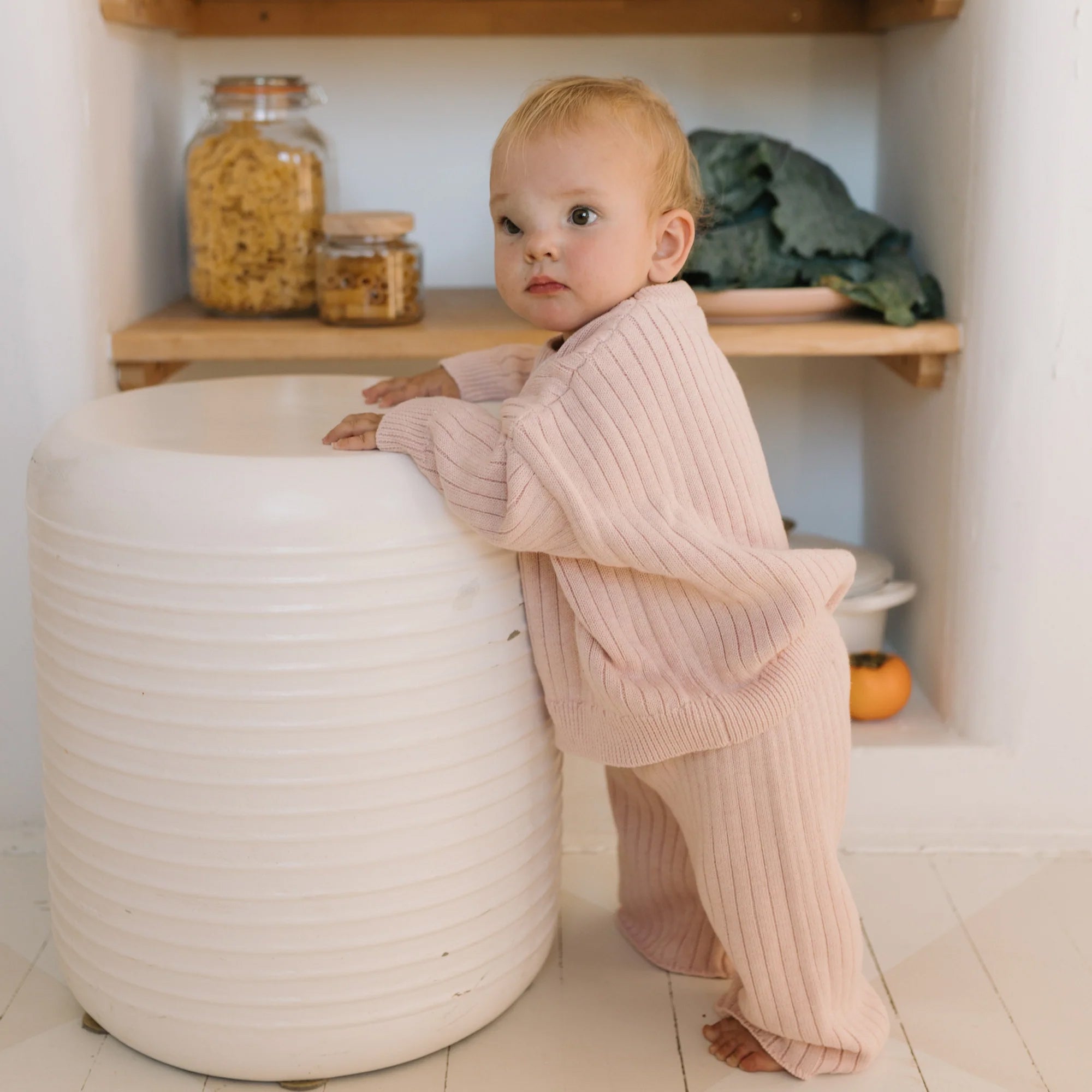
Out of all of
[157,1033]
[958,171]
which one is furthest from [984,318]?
[157,1033]

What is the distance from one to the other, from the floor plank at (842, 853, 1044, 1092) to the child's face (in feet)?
2.39

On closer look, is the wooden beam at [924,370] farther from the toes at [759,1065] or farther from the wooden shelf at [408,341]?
the toes at [759,1065]

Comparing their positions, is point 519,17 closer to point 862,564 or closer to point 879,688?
point 862,564

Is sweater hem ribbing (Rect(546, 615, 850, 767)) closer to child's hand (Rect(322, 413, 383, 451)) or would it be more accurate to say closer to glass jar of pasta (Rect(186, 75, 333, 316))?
child's hand (Rect(322, 413, 383, 451))

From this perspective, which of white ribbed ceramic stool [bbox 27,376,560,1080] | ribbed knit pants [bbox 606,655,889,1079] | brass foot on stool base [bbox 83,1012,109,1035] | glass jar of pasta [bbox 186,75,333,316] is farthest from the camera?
glass jar of pasta [bbox 186,75,333,316]

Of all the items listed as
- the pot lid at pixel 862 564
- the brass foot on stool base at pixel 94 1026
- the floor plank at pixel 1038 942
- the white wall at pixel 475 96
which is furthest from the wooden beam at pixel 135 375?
the floor plank at pixel 1038 942

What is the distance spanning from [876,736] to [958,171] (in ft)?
2.16

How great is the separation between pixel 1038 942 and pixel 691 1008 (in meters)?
0.39

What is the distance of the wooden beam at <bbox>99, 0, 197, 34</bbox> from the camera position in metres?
1.49

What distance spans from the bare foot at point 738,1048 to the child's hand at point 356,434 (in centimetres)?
62

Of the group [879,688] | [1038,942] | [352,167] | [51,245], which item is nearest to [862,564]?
[879,688]

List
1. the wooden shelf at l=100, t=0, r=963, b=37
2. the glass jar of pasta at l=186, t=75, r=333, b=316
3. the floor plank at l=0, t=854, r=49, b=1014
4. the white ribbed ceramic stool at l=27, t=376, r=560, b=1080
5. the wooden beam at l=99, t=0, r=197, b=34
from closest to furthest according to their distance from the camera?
the white ribbed ceramic stool at l=27, t=376, r=560, b=1080
the floor plank at l=0, t=854, r=49, b=1014
the wooden beam at l=99, t=0, r=197, b=34
the glass jar of pasta at l=186, t=75, r=333, b=316
the wooden shelf at l=100, t=0, r=963, b=37

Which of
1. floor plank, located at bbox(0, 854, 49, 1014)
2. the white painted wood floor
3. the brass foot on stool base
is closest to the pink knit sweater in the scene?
the white painted wood floor

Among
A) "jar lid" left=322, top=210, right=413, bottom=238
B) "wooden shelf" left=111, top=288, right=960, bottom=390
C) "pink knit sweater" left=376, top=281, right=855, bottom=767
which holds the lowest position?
"pink knit sweater" left=376, top=281, right=855, bottom=767
